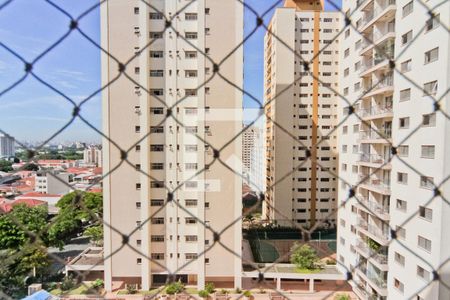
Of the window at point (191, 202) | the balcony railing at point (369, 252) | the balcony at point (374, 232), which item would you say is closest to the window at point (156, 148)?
the window at point (191, 202)

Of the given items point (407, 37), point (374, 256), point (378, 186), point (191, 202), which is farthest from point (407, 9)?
point (191, 202)

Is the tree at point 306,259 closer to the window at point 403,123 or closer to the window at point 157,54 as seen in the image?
the window at point 403,123

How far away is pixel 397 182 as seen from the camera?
127 inches

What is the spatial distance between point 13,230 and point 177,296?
305 centimetres

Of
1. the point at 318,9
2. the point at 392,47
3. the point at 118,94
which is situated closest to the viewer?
the point at 392,47

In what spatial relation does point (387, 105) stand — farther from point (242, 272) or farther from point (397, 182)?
point (242, 272)

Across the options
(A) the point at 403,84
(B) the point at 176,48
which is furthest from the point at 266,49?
(A) the point at 403,84

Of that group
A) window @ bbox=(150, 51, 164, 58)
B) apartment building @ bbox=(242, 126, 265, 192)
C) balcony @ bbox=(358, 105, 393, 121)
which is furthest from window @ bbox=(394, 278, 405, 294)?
apartment building @ bbox=(242, 126, 265, 192)

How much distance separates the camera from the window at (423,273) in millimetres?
2719

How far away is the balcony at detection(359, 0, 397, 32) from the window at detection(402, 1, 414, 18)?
205mm

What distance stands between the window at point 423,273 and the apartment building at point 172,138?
2.55 metres

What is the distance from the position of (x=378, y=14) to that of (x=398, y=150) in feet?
7.14

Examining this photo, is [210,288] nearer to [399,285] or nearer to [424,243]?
[399,285]

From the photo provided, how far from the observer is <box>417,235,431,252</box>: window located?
8.65 feet
